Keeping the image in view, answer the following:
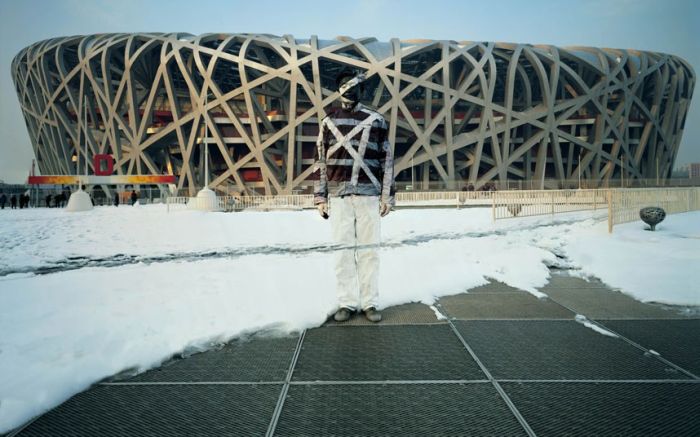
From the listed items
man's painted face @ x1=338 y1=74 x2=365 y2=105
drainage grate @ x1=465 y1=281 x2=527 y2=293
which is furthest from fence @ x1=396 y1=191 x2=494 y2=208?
man's painted face @ x1=338 y1=74 x2=365 y2=105

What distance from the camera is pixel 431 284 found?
16.6 feet

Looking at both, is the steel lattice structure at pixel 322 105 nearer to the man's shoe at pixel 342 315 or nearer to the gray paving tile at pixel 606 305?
the gray paving tile at pixel 606 305

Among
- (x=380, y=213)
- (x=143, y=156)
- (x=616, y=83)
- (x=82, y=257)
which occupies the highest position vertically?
(x=616, y=83)

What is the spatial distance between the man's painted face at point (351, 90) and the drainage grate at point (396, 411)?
253 centimetres

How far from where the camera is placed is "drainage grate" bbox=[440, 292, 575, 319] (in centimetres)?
376

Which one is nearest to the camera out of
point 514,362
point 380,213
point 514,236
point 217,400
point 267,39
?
point 217,400

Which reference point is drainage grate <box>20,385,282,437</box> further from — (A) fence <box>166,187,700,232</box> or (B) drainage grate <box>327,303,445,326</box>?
(A) fence <box>166,187,700,232</box>

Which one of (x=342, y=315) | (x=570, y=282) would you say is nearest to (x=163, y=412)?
(x=342, y=315)

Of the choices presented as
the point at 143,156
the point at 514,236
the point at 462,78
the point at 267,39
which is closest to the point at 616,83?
the point at 462,78

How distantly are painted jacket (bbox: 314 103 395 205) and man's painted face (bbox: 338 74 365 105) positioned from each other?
79 mm

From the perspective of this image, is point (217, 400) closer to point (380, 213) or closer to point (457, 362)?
point (457, 362)

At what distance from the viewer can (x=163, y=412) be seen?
2027 mm

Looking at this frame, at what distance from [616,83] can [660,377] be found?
53.2 metres

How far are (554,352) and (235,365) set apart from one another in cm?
201
